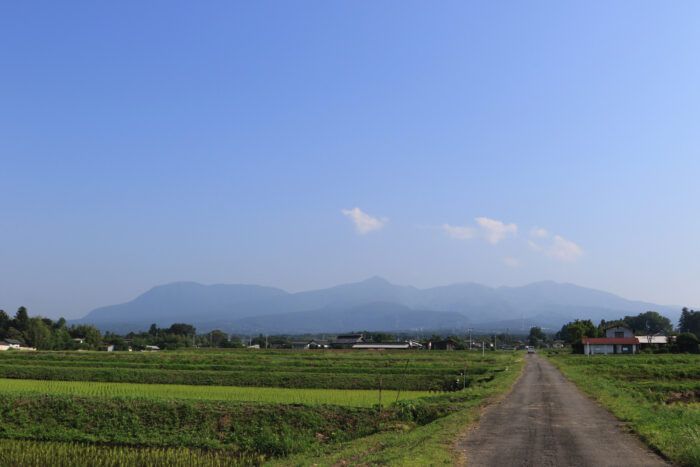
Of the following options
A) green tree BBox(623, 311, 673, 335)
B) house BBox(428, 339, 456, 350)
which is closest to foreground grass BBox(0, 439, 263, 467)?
house BBox(428, 339, 456, 350)

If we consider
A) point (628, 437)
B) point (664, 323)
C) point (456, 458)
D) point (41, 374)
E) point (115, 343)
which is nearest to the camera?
point (456, 458)

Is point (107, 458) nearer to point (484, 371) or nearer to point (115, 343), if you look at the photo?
point (484, 371)

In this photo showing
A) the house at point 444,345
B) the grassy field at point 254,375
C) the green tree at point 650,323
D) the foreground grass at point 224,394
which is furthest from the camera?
the green tree at point 650,323

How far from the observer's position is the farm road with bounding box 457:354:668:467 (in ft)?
43.4

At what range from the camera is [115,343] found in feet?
439

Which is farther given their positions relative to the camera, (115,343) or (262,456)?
(115,343)

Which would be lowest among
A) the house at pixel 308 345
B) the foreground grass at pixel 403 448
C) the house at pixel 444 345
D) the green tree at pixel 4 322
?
the house at pixel 308 345

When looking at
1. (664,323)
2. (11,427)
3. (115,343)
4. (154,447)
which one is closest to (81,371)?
(11,427)

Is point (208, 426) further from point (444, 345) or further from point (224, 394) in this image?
point (444, 345)

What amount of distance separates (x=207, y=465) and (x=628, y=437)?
13.5 metres

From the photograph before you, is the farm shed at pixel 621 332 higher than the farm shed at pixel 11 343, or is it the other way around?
the farm shed at pixel 621 332

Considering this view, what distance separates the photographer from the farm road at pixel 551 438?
13.2 meters

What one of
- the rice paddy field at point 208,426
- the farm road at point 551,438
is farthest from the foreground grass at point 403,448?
the farm road at point 551,438

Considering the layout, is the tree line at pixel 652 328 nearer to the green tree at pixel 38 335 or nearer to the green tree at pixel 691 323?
the green tree at pixel 691 323
